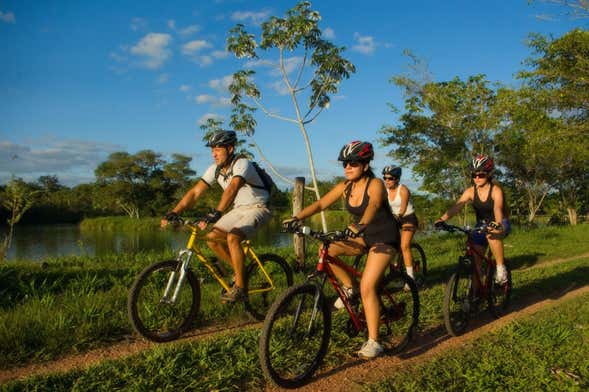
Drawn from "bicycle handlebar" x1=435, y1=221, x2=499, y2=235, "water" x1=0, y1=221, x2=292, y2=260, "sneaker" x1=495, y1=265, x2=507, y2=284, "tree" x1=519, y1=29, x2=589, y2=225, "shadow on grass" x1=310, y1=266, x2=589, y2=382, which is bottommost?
"water" x1=0, y1=221, x2=292, y2=260

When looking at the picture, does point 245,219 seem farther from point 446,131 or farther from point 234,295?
point 446,131

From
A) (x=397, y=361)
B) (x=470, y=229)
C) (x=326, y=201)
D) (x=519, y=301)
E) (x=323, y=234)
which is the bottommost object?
(x=519, y=301)

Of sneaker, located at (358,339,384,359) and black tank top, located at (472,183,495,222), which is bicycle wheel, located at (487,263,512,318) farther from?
sneaker, located at (358,339,384,359)

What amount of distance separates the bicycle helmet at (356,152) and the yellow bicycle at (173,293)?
1797mm

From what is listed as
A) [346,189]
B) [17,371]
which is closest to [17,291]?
[17,371]

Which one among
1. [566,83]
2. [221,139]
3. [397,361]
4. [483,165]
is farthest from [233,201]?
[566,83]

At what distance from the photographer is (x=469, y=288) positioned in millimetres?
5449

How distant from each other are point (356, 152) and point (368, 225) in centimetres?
70

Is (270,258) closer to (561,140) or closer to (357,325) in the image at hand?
(357,325)

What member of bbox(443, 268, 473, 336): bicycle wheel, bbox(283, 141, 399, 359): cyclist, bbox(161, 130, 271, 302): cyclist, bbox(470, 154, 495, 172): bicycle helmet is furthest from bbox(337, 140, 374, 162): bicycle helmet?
bbox(470, 154, 495, 172): bicycle helmet

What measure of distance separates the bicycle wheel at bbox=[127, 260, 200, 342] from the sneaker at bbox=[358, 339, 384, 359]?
1915 mm

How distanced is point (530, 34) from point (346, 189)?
16028 millimetres

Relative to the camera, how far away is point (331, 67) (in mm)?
14766

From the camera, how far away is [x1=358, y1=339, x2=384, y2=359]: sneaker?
160 inches
